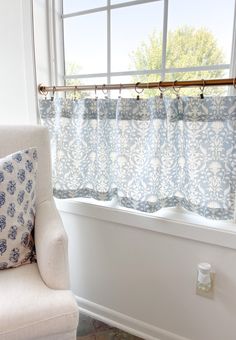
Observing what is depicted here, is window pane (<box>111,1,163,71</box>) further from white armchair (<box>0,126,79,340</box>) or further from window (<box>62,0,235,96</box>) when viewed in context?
white armchair (<box>0,126,79,340</box>)

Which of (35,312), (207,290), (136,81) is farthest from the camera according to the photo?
(136,81)

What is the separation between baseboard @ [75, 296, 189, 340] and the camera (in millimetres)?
1343

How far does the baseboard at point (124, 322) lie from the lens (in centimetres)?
134

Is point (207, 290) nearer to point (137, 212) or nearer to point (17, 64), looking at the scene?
point (137, 212)

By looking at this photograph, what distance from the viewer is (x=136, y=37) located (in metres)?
1.34

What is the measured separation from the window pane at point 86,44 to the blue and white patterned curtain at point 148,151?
272mm

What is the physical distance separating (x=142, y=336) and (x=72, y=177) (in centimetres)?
88

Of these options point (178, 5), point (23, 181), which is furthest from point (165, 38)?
point (23, 181)

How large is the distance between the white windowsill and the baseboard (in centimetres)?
52

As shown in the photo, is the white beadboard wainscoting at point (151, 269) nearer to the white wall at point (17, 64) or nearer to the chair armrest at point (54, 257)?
the chair armrest at point (54, 257)

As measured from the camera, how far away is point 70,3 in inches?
58.6

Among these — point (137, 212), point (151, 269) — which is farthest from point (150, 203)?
point (151, 269)

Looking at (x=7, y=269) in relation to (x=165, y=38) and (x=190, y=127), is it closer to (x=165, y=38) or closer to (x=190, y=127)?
(x=190, y=127)

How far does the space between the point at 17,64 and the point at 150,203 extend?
107cm
